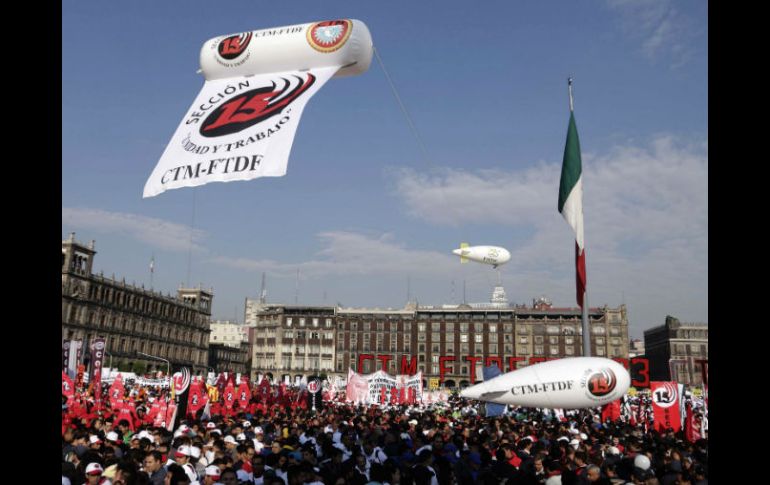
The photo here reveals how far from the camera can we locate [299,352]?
105750 mm

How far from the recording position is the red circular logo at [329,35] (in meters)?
7.77

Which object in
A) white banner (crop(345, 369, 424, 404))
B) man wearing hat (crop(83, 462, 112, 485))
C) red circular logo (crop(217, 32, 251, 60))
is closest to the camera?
man wearing hat (crop(83, 462, 112, 485))

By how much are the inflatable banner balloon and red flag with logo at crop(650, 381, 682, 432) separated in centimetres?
1423

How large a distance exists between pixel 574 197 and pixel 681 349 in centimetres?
11615

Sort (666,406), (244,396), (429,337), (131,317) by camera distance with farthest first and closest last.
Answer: (429,337), (131,317), (244,396), (666,406)

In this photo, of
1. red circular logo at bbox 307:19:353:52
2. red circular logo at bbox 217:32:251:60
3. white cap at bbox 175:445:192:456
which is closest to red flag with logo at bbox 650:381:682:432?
white cap at bbox 175:445:192:456

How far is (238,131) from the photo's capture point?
7262 millimetres

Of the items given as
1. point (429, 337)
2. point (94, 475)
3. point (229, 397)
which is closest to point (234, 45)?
point (94, 475)

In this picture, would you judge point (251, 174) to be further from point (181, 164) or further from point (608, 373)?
point (608, 373)

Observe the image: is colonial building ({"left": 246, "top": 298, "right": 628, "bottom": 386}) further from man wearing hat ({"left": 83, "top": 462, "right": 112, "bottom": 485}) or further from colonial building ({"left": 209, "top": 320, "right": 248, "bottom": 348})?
man wearing hat ({"left": 83, "top": 462, "right": 112, "bottom": 485})

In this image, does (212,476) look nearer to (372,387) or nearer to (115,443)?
(115,443)

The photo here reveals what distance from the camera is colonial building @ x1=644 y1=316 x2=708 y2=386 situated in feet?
363

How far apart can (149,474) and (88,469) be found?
0.76 metres
